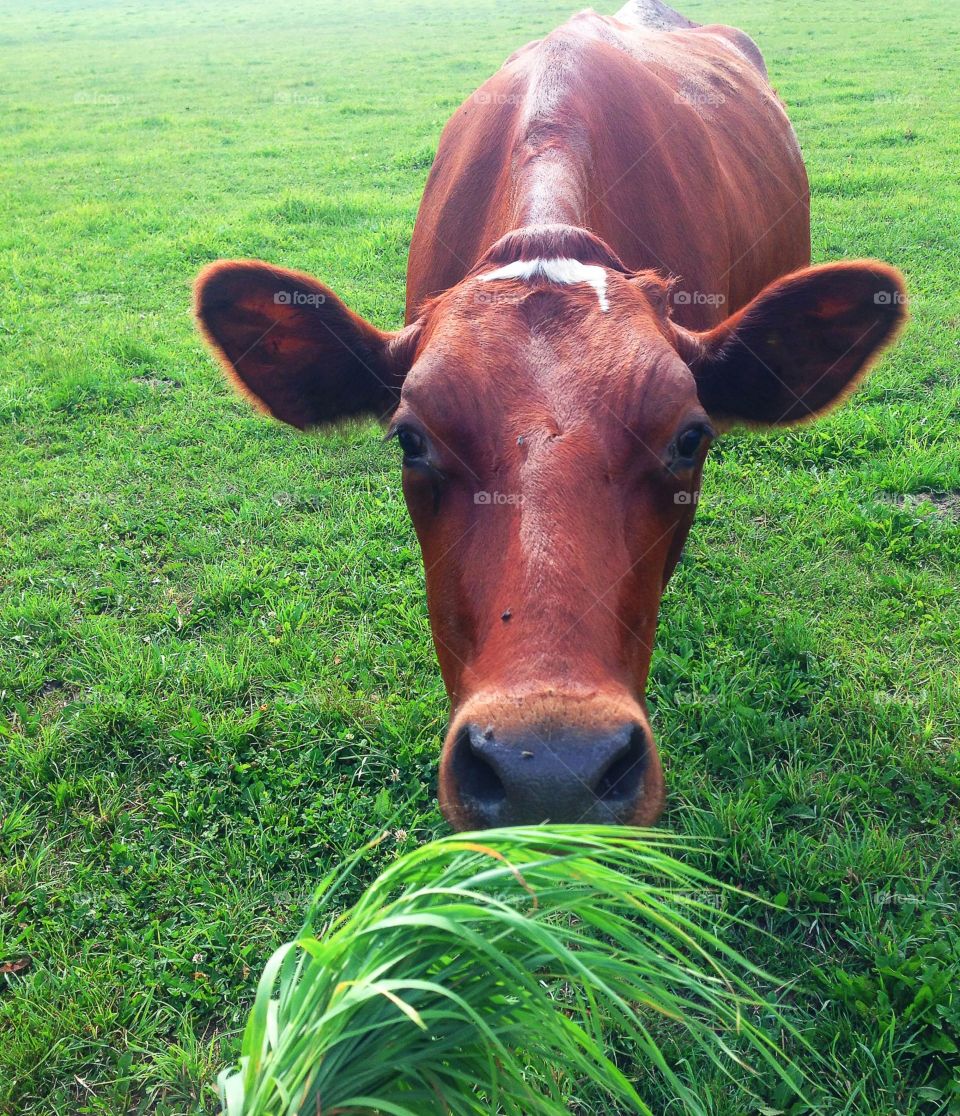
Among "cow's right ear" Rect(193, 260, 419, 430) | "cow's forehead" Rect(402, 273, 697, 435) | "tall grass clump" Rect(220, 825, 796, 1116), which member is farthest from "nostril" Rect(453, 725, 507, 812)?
"cow's right ear" Rect(193, 260, 419, 430)

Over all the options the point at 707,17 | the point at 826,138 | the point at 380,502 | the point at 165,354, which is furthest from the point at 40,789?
the point at 707,17

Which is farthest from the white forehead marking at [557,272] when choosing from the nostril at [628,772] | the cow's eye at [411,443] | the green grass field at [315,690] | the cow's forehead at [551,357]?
the nostril at [628,772]

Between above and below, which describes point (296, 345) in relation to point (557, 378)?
below

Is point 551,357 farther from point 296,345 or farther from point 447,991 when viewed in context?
point 447,991

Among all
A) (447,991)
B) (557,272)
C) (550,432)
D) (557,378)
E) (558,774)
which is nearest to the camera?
(447,991)

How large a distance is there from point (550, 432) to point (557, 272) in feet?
2.08

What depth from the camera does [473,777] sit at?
67.1 inches

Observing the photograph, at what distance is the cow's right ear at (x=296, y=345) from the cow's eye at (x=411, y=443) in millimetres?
554

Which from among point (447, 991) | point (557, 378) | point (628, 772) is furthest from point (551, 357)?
point (447, 991)

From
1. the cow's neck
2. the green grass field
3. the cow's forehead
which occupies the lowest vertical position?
the green grass field

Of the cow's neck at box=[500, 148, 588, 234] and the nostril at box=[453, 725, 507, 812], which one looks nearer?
the nostril at box=[453, 725, 507, 812]

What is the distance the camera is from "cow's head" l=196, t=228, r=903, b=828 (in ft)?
5.42

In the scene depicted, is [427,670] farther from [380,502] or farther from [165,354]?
[165,354]

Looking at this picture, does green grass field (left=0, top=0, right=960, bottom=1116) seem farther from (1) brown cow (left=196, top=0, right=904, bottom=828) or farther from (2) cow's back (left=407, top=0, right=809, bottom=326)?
(2) cow's back (left=407, top=0, right=809, bottom=326)
